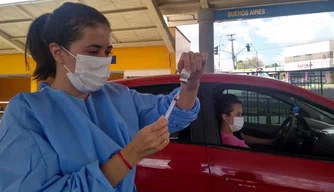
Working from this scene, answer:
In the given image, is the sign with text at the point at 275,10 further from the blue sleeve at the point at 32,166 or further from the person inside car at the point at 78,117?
the blue sleeve at the point at 32,166

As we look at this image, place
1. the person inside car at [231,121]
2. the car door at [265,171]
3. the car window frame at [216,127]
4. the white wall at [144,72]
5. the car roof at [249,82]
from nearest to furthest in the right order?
the car door at [265,171]
the car window frame at [216,127]
the car roof at [249,82]
the person inside car at [231,121]
the white wall at [144,72]

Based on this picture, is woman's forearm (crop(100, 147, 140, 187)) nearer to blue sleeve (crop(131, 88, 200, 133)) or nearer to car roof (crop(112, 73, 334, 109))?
blue sleeve (crop(131, 88, 200, 133))

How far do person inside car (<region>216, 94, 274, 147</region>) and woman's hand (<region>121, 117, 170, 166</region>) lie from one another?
120cm

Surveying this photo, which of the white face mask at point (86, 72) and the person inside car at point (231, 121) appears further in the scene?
the person inside car at point (231, 121)

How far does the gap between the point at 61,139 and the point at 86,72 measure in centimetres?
27

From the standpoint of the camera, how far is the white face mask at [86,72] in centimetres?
108

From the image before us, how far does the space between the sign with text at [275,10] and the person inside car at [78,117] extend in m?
8.05

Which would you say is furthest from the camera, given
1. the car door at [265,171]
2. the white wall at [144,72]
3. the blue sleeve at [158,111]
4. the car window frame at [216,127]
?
the white wall at [144,72]

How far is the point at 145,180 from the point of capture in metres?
1.96

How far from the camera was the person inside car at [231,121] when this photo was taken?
2048 mm

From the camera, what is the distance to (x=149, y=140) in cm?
84

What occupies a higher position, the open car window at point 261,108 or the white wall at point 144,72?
the white wall at point 144,72

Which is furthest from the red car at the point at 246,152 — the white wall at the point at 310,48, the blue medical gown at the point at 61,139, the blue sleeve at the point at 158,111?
the white wall at the point at 310,48

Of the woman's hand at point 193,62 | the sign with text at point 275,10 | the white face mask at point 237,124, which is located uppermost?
the sign with text at point 275,10
